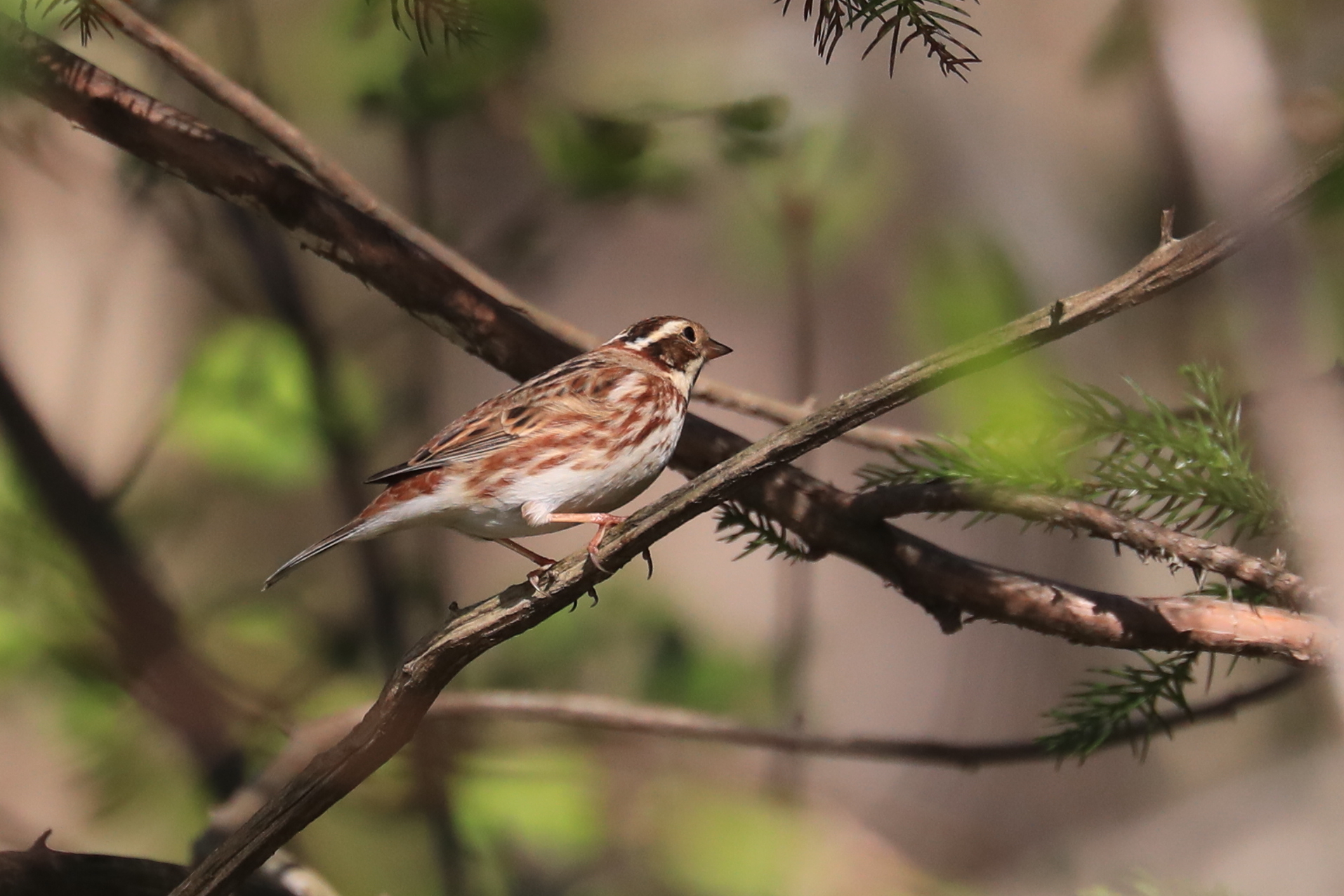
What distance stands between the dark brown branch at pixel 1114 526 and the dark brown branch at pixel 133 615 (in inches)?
89.0

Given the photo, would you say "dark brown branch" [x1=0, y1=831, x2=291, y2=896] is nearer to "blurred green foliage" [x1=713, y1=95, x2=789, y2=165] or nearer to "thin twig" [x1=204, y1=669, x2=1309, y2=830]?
"thin twig" [x1=204, y1=669, x2=1309, y2=830]

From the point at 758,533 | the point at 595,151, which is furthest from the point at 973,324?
the point at 595,151

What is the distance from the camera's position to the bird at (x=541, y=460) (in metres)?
1.79

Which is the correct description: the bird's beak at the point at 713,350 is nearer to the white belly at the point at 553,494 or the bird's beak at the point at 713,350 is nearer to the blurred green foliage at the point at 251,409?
the white belly at the point at 553,494

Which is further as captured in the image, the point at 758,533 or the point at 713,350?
the point at 713,350

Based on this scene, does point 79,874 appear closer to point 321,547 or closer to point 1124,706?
point 321,547

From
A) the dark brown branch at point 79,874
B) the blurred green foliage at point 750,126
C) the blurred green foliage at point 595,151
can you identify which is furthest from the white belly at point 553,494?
the blurred green foliage at point 595,151

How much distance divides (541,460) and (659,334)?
0.48 meters

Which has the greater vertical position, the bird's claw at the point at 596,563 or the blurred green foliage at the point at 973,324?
the blurred green foliage at the point at 973,324

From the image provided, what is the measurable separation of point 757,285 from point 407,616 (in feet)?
5.56

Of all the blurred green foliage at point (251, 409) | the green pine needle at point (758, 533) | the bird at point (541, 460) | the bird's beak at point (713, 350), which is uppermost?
the blurred green foliage at point (251, 409)

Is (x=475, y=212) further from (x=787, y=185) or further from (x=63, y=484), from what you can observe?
(x=63, y=484)

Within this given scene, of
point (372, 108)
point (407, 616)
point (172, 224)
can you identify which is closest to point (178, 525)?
point (407, 616)

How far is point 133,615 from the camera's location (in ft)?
10.0
